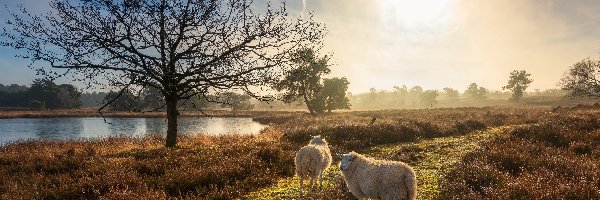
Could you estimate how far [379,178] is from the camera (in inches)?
269

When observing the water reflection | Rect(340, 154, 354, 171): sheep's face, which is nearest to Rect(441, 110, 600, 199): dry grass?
Rect(340, 154, 354, 171): sheep's face

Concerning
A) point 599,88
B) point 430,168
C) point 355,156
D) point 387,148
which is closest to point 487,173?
point 430,168

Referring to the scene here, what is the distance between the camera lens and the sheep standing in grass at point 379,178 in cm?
642

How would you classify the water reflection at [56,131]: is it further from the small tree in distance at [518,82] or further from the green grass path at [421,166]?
the small tree in distance at [518,82]

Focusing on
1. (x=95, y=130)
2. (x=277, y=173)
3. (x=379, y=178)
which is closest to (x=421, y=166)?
(x=277, y=173)

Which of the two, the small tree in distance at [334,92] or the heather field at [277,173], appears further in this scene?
the small tree in distance at [334,92]

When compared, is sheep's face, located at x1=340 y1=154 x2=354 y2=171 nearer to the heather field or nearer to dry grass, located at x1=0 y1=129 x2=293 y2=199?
the heather field

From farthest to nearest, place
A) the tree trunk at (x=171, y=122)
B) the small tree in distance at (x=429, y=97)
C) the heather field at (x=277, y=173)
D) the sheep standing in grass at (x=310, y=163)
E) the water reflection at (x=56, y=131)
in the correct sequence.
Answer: the small tree in distance at (x=429, y=97)
the water reflection at (x=56, y=131)
the tree trunk at (x=171, y=122)
the sheep standing in grass at (x=310, y=163)
the heather field at (x=277, y=173)

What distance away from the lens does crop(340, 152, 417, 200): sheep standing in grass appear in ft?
21.1

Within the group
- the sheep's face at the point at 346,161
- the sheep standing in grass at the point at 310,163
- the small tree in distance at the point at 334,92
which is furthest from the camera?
the small tree in distance at the point at 334,92

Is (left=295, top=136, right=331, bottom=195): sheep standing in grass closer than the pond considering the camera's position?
Yes

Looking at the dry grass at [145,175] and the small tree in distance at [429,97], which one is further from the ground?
the small tree in distance at [429,97]

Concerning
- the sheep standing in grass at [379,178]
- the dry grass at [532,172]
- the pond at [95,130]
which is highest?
the sheep standing in grass at [379,178]

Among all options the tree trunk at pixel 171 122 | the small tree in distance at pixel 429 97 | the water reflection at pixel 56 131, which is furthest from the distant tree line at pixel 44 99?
the small tree in distance at pixel 429 97
